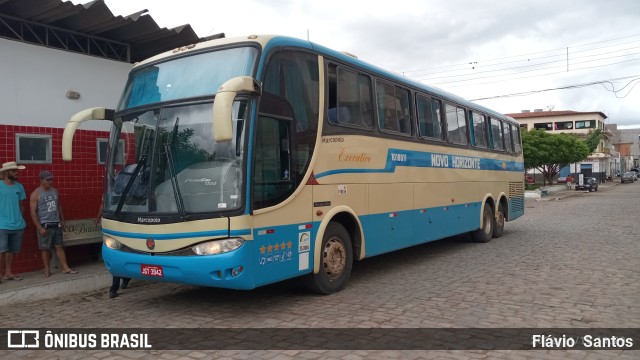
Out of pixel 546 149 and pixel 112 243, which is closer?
pixel 112 243

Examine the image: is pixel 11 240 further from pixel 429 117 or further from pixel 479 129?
pixel 479 129

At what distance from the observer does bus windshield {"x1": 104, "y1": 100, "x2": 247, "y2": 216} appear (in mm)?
5617

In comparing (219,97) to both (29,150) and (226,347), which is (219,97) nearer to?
(226,347)

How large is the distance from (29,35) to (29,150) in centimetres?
210

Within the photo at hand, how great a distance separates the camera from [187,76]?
20.7ft

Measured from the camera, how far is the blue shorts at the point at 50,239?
7953mm

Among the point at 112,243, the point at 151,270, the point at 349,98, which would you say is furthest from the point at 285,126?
the point at 112,243

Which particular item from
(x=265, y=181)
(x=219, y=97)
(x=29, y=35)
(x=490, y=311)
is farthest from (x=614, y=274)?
(x=29, y=35)

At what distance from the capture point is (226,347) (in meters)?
4.98

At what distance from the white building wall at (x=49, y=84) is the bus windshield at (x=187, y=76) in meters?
2.77

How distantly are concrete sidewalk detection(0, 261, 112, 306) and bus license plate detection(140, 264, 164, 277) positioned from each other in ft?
7.72

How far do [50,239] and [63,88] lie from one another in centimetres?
285

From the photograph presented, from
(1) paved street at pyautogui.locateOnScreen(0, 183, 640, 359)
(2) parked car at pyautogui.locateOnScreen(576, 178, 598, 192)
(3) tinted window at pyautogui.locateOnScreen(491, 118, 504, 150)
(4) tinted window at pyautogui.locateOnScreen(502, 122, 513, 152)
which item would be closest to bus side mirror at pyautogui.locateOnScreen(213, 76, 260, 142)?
(1) paved street at pyautogui.locateOnScreen(0, 183, 640, 359)

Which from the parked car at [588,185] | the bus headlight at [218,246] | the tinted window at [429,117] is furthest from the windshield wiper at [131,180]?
the parked car at [588,185]
